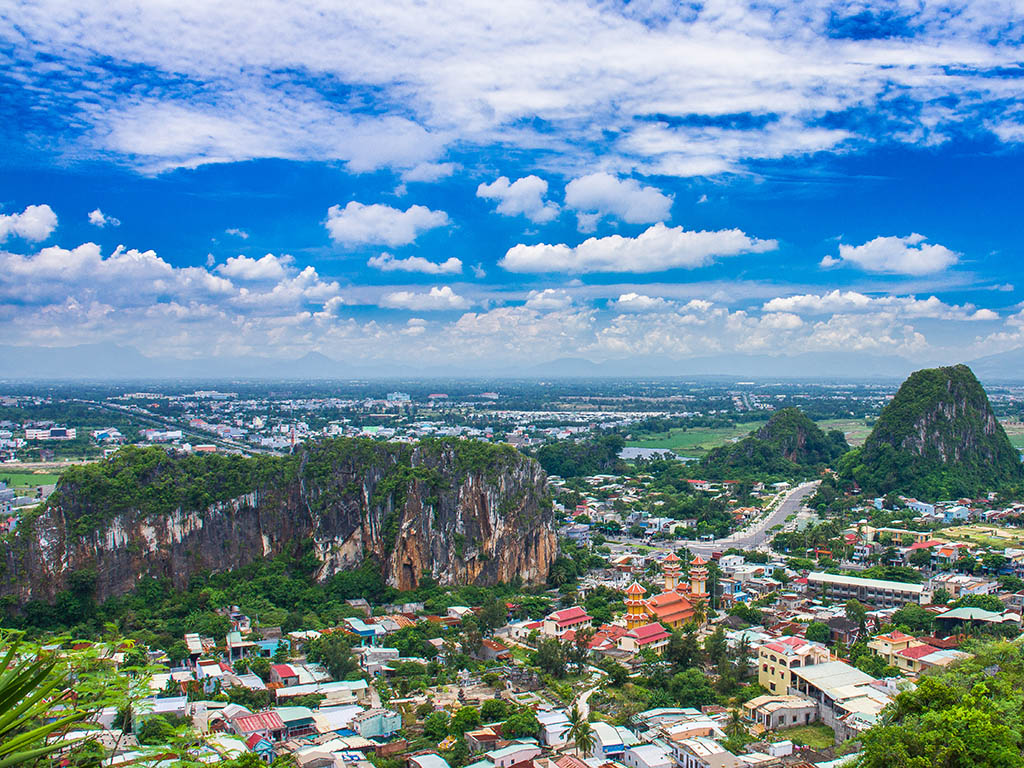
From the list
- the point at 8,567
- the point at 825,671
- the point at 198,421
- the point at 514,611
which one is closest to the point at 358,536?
the point at 514,611

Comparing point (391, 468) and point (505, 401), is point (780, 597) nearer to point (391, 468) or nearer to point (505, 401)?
point (391, 468)

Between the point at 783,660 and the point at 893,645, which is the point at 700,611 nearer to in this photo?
the point at 893,645

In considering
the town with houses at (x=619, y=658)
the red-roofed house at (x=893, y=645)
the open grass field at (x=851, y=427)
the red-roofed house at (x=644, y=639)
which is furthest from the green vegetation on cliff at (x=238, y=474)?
the open grass field at (x=851, y=427)

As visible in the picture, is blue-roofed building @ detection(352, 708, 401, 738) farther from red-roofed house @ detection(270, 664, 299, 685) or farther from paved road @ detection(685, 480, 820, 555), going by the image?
paved road @ detection(685, 480, 820, 555)

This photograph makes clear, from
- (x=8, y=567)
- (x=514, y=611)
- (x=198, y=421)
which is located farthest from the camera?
(x=198, y=421)

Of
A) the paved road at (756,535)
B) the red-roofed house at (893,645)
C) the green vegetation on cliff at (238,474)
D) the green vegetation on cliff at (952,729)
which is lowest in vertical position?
the paved road at (756,535)

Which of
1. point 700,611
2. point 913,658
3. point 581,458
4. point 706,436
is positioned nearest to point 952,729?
point 913,658

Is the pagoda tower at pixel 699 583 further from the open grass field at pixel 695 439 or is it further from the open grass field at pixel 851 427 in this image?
the open grass field at pixel 851 427
